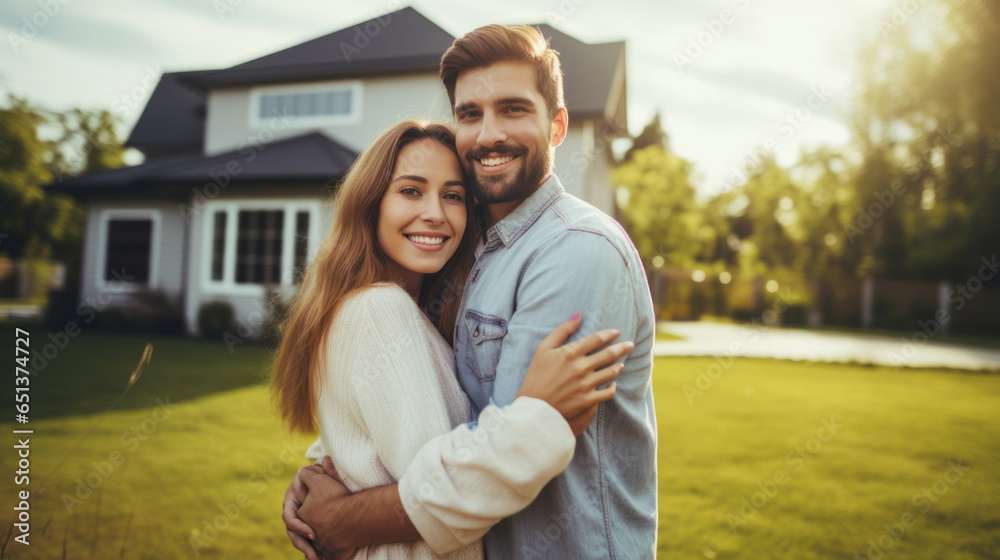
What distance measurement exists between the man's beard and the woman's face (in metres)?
0.13

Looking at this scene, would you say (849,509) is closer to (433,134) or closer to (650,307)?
(650,307)

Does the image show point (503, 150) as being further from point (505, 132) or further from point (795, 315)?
point (795, 315)

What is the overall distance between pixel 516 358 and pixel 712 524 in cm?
335

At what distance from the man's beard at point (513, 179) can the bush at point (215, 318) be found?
490 inches

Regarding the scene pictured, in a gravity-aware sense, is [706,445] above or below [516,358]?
below

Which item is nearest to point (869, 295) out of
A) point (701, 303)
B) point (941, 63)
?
point (701, 303)

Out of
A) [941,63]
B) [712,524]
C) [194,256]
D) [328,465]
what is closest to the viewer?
[328,465]

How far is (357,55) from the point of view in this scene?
14.1 meters

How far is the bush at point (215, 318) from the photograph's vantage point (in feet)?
42.0

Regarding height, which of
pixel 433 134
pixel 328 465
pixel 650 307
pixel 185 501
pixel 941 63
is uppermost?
pixel 941 63

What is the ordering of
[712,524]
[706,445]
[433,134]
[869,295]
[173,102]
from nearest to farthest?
[433,134] < [712,524] < [706,445] < [173,102] < [869,295]

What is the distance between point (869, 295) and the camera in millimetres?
24297

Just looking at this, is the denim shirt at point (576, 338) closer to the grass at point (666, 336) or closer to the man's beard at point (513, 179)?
the man's beard at point (513, 179)

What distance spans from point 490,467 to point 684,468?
4.47 meters
